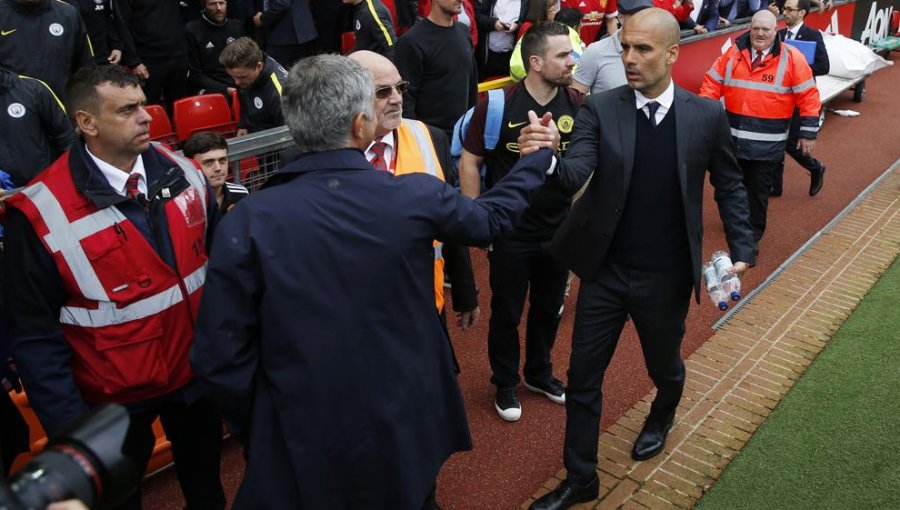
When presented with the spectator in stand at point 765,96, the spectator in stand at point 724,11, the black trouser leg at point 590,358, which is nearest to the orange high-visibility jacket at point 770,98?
the spectator in stand at point 765,96

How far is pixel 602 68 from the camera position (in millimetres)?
6516

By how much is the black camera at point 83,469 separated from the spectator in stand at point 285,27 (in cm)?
685

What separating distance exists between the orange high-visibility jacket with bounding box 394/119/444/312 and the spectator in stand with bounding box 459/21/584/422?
0.80 m

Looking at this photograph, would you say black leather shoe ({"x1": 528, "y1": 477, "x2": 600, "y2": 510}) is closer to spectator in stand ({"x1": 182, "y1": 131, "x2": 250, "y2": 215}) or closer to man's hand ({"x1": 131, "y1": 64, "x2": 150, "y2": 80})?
spectator in stand ({"x1": 182, "y1": 131, "x2": 250, "y2": 215})

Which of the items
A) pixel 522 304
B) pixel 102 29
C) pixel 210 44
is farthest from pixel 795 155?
pixel 102 29

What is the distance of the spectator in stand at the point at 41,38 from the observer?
6.04 meters

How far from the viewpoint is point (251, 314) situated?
2.54 meters

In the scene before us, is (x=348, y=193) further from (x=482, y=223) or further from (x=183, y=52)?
(x=183, y=52)

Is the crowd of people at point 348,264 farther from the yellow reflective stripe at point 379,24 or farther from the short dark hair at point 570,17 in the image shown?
the short dark hair at point 570,17

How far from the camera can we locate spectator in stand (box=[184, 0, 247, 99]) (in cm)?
779

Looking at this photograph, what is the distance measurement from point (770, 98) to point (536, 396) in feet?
11.8

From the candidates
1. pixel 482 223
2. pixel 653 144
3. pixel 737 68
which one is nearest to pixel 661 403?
pixel 653 144

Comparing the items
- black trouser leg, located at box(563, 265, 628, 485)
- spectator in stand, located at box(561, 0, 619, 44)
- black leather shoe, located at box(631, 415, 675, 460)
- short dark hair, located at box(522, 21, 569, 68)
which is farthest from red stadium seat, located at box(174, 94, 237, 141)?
spectator in stand, located at box(561, 0, 619, 44)

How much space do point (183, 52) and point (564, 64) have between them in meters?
4.76
